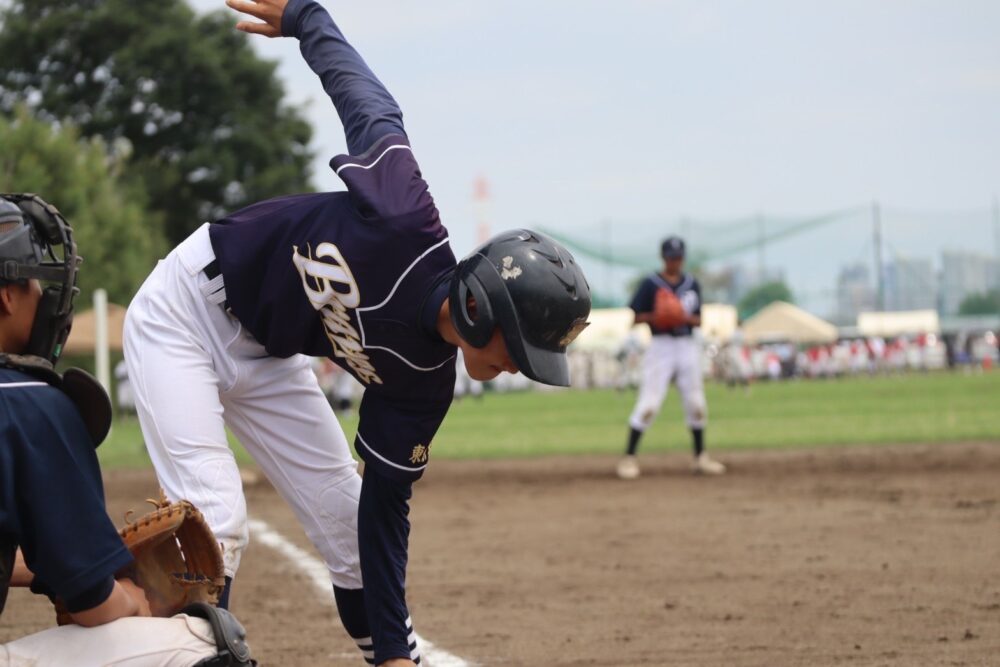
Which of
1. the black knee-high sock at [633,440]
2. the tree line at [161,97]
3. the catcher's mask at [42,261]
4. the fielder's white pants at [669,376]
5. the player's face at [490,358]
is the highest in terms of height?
the tree line at [161,97]

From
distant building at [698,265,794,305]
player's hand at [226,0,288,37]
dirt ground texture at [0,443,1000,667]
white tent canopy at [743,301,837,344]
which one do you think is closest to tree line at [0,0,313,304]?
distant building at [698,265,794,305]

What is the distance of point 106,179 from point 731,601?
28690mm

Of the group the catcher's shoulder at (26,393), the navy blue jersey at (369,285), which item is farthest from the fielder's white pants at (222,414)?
the catcher's shoulder at (26,393)

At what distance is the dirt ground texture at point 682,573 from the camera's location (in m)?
5.48

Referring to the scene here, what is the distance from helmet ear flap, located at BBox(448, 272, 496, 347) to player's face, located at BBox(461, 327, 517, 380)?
0.04 m

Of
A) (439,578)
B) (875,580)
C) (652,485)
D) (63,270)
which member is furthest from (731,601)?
(652,485)

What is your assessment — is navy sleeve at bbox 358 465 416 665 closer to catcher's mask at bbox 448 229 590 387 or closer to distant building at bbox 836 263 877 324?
catcher's mask at bbox 448 229 590 387

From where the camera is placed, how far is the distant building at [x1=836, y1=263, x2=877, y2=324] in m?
54.7

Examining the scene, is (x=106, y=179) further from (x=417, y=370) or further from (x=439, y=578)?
(x=417, y=370)

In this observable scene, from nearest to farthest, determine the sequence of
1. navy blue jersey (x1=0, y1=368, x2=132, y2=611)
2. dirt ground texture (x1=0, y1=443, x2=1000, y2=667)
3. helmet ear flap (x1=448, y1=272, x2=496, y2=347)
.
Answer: navy blue jersey (x1=0, y1=368, x2=132, y2=611) → helmet ear flap (x1=448, y1=272, x2=496, y2=347) → dirt ground texture (x1=0, y1=443, x2=1000, y2=667)

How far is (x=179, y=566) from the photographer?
3422mm

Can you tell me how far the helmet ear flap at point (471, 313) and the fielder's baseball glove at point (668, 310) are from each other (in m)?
9.15

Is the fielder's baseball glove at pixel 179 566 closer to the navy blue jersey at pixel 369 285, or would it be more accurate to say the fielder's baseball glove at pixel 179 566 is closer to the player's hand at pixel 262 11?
the navy blue jersey at pixel 369 285

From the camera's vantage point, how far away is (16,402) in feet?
9.32
